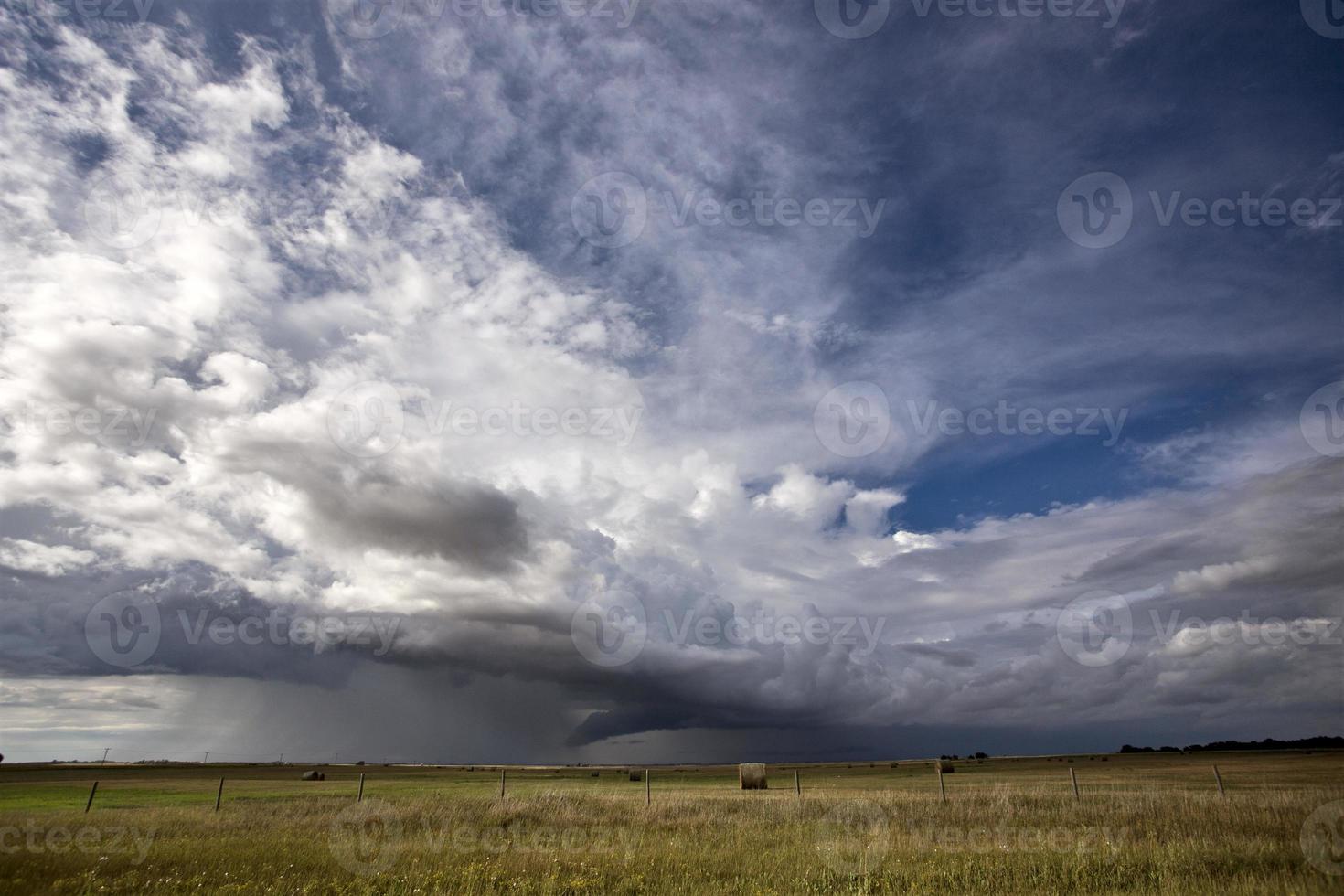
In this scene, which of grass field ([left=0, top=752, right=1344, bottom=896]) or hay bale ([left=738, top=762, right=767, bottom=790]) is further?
hay bale ([left=738, top=762, right=767, bottom=790])

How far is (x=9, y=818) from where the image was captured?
2944cm

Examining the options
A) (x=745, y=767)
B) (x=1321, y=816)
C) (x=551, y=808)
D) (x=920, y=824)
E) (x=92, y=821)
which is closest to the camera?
(x=1321, y=816)

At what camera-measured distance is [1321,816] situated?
22.2 meters

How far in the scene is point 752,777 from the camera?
172 ft

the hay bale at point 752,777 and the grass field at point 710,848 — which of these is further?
the hay bale at point 752,777

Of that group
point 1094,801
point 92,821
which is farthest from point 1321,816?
point 92,821

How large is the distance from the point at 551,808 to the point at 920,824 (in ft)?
52.9

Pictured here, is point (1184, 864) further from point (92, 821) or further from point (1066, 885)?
point (92, 821)

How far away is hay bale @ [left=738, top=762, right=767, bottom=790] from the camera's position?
168 feet

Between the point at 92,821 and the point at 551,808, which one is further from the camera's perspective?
the point at 551,808

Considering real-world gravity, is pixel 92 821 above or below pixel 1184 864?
below

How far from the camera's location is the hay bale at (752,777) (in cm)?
5136

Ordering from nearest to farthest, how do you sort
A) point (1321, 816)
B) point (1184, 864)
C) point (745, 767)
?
point (1184, 864)
point (1321, 816)
point (745, 767)

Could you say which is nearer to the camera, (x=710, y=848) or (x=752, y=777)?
(x=710, y=848)
